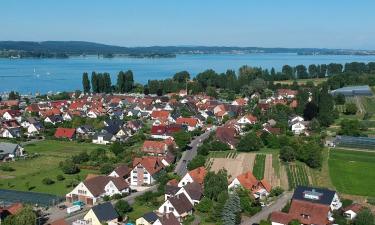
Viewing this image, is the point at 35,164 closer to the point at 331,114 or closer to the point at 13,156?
the point at 13,156

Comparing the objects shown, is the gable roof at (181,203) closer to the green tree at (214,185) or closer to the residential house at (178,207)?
the residential house at (178,207)

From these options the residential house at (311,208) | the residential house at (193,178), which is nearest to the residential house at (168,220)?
the residential house at (311,208)

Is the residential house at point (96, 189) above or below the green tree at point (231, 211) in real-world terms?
below

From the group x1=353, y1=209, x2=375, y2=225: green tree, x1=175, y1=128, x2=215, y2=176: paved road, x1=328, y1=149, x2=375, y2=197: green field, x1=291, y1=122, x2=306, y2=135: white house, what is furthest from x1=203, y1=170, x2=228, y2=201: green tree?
x1=291, y1=122, x2=306, y2=135: white house

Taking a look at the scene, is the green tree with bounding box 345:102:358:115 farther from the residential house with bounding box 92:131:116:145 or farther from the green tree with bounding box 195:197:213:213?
the green tree with bounding box 195:197:213:213

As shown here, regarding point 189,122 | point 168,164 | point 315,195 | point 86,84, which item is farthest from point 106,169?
point 86,84

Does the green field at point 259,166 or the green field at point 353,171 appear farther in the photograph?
the green field at point 259,166

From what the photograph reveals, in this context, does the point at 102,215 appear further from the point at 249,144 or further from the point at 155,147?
the point at 249,144

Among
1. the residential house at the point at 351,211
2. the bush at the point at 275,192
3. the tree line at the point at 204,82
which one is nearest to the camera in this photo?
the residential house at the point at 351,211
